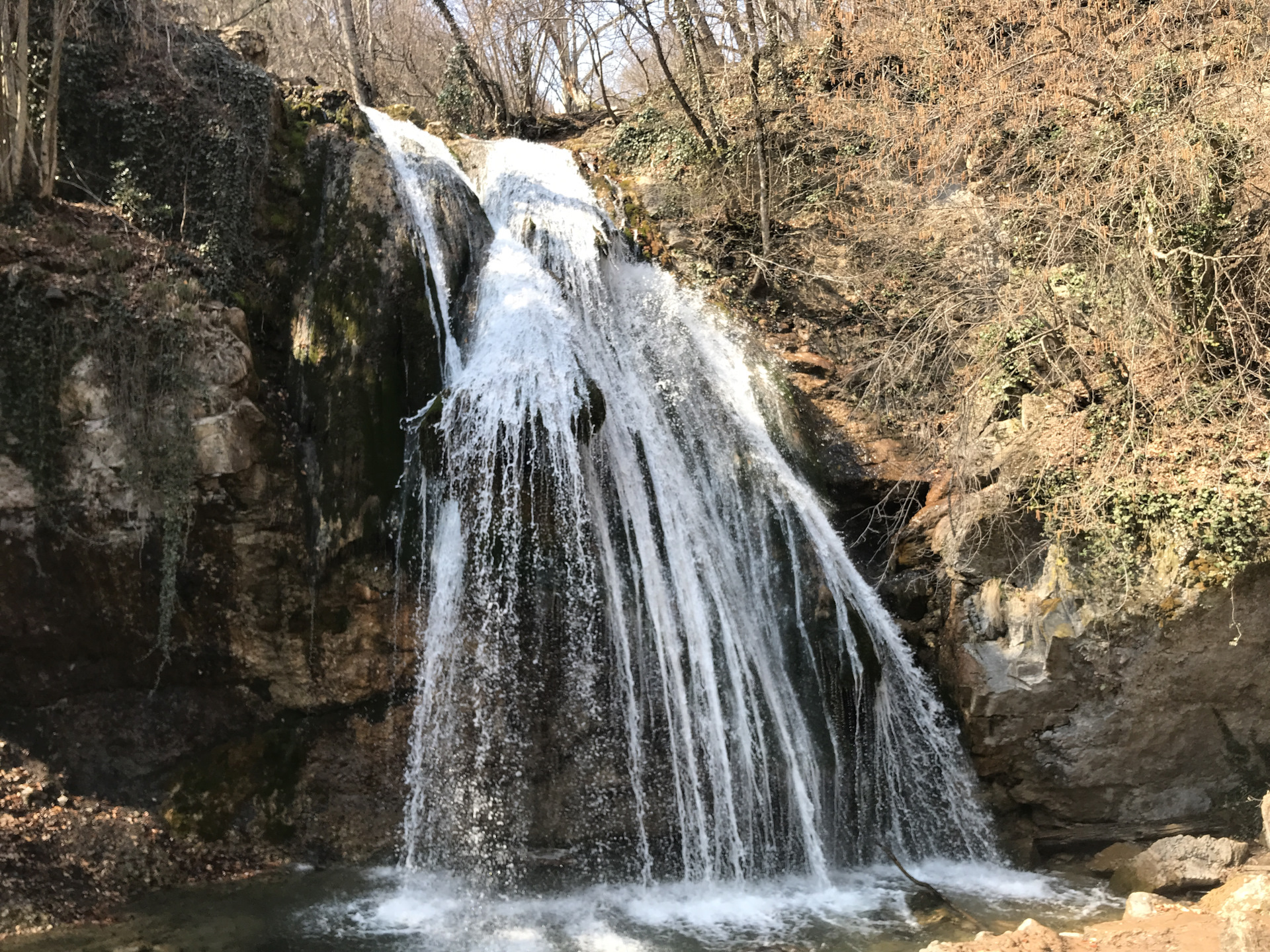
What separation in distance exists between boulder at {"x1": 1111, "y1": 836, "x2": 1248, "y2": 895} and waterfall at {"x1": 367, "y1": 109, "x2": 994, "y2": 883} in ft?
3.51

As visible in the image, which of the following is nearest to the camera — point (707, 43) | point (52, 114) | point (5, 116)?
point (5, 116)

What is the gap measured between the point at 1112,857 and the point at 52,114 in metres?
10.5

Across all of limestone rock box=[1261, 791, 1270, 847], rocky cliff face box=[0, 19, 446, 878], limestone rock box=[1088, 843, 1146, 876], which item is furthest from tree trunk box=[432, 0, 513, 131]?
limestone rock box=[1261, 791, 1270, 847]

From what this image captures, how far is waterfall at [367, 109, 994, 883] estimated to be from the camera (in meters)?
6.66

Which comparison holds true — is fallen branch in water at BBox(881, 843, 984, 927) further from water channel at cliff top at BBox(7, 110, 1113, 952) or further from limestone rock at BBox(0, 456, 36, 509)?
limestone rock at BBox(0, 456, 36, 509)

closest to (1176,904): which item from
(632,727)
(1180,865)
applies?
(1180,865)

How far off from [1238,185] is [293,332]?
25.6ft

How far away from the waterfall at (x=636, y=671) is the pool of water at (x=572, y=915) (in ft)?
0.79

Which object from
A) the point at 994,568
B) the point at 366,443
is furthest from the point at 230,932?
the point at 994,568

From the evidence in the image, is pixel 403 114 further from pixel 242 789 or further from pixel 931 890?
pixel 931 890

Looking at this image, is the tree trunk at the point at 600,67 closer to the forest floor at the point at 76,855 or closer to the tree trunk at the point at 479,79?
the tree trunk at the point at 479,79

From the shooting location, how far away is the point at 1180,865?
6156mm

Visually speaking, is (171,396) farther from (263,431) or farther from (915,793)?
(915,793)

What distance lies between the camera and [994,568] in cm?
733
